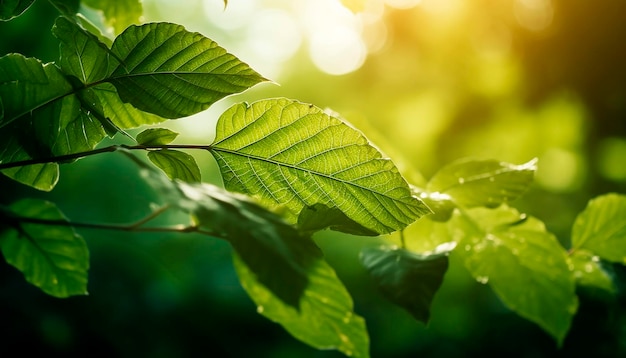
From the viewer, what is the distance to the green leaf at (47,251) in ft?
1.85

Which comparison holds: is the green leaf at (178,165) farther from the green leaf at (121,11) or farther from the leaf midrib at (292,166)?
the green leaf at (121,11)

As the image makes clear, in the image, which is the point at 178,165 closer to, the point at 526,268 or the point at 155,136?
the point at 155,136

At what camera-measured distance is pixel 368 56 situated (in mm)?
5941

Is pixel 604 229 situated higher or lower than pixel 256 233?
lower

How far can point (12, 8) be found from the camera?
0.53 meters

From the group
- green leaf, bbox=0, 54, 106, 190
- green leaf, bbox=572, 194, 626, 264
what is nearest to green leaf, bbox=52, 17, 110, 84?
green leaf, bbox=0, 54, 106, 190

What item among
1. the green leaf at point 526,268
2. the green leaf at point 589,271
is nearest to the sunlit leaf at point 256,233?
the green leaf at point 526,268

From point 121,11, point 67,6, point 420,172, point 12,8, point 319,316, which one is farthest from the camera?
point 420,172

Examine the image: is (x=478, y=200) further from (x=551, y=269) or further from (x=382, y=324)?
(x=382, y=324)

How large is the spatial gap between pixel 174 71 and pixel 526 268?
18.2 inches

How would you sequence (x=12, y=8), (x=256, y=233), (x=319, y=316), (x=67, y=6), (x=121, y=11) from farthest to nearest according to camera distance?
(x=121, y=11) → (x=67, y=6) → (x=12, y=8) → (x=319, y=316) → (x=256, y=233)

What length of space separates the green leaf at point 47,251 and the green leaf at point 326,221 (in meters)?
0.27

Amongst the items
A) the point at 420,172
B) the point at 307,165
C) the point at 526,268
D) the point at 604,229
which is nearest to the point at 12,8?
the point at 307,165

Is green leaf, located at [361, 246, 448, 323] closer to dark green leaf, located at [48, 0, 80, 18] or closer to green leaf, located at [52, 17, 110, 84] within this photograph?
green leaf, located at [52, 17, 110, 84]
